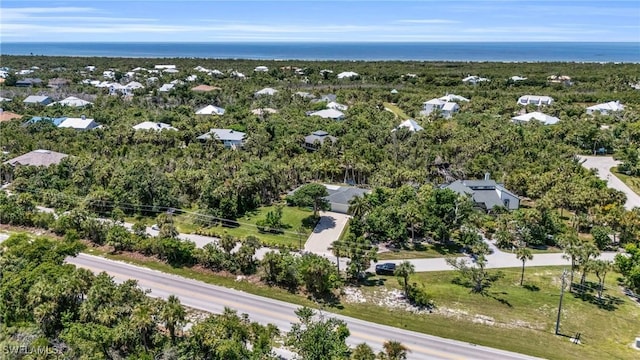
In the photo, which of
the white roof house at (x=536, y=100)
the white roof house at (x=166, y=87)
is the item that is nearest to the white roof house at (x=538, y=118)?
the white roof house at (x=536, y=100)

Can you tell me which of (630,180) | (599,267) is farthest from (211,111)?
(599,267)

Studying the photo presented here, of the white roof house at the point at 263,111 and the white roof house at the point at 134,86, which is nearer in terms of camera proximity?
the white roof house at the point at 263,111

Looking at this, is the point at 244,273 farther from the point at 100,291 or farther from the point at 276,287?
the point at 100,291

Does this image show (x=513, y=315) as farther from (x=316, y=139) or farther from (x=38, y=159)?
(x=38, y=159)

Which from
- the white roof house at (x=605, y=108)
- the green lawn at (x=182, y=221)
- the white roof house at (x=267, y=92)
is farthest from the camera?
the white roof house at (x=267, y=92)

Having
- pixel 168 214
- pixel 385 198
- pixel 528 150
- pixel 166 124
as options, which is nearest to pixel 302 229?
pixel 385 198

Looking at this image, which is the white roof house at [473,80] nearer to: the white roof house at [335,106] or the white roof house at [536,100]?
the white roof house at [536,100]
